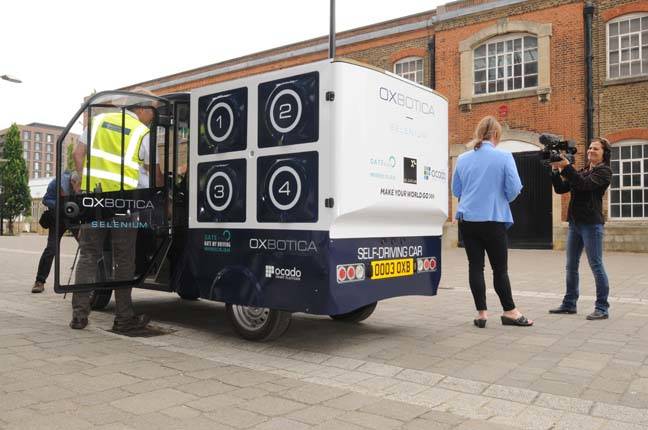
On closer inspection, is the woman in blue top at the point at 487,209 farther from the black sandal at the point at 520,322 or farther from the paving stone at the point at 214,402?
the paving stone at the point at 214,402

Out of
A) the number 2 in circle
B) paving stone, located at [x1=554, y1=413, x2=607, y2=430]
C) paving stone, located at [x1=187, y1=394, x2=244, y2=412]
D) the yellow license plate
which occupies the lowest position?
paving stone, located at [x1=554, y1=413, x2=607, y2=430]

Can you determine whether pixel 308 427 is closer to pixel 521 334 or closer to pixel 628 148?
pixel 521 334

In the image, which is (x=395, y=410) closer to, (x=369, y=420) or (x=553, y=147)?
(x=369, y=420)

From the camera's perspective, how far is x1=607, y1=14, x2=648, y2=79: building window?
17094 mm

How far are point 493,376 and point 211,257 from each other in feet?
8.49

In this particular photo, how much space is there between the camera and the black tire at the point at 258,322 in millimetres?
4770

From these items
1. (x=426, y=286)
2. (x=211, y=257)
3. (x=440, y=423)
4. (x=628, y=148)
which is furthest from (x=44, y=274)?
(x=628, y=148)

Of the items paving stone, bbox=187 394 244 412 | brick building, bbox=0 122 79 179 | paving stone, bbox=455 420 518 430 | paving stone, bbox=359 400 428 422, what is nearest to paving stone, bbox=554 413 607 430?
paving stone, bbox=455 420 518 430

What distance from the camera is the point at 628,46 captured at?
681 inches

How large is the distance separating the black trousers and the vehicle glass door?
9.79 feet

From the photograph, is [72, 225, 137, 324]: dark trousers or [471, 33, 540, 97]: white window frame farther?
[471, 33, 540, 97]: white window frame

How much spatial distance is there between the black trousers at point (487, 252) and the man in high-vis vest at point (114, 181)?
3253mm

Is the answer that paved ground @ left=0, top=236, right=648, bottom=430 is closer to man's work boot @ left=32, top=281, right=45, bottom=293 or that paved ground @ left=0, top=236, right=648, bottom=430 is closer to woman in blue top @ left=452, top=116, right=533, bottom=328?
woman in blue top @ left=452, top=116, right=533, bottom=328

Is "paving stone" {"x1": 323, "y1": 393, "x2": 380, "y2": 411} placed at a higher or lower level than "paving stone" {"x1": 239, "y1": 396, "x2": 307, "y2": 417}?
lower
